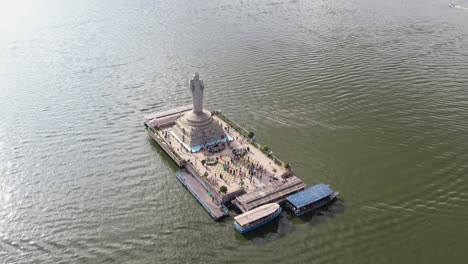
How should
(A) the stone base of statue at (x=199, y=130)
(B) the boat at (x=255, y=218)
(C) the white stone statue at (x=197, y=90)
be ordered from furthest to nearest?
(A) the stone base of statue at (x=199, y=130) → (C) the white stone statue at (x=197, y=90) → (B) the boat at (x=255, y=218)

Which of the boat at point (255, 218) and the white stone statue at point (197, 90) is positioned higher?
the white stone statue at point (197, 90)

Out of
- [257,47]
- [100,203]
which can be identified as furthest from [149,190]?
[257,47]

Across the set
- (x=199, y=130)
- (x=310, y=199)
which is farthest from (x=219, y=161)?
(x=310, y=199)

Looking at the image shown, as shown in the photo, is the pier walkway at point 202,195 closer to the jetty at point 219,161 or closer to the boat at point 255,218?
the jetty at point 219,161

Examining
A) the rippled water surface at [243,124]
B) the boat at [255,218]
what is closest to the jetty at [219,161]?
the boat at [255,218]

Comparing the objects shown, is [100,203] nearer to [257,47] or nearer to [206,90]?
[206,90]

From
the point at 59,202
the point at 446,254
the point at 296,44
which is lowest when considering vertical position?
the point at 59,202

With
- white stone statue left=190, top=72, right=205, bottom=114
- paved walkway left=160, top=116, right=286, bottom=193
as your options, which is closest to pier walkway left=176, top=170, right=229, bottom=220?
paved walkway left=160, top=116, right=286, bottom=193

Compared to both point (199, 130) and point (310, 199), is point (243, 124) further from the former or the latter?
point (310, 199)

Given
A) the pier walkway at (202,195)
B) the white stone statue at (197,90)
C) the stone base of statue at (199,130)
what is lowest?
the pier walkway at (202,195)
